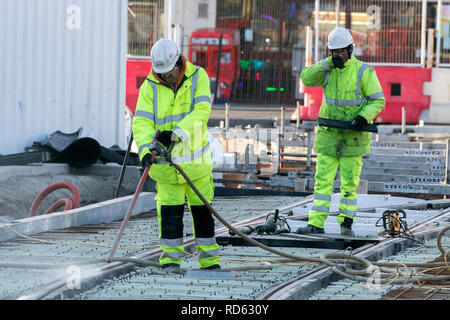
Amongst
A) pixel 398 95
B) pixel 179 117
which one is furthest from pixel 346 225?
pixel 398 95

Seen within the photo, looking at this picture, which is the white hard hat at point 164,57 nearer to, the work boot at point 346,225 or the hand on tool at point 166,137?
the hand on tool at point 166,137

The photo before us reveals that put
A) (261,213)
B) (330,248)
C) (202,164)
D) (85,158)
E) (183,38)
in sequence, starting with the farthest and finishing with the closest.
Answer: (183,38), (85,158), (261,213), (330,248), (202,164)

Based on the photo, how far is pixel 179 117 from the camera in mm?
7520

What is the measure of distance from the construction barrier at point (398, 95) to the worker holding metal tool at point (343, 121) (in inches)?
525

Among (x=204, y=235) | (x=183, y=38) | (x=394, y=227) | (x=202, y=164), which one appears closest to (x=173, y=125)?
(x=202, y=164)

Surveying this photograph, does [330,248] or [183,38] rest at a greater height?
[183,38]

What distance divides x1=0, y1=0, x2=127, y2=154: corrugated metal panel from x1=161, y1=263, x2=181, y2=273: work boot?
6458mm

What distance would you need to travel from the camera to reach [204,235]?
761cm

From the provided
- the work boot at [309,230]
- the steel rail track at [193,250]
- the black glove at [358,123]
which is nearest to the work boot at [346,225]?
the work boot at [309,230]

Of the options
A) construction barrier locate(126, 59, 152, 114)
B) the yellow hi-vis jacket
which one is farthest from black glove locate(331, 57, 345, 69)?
construction barrier locate(126, 59, 152, 114)

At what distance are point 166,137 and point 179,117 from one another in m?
0.31

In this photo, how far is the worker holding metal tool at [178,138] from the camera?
7391 millimetres

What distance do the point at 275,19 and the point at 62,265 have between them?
21617mm
